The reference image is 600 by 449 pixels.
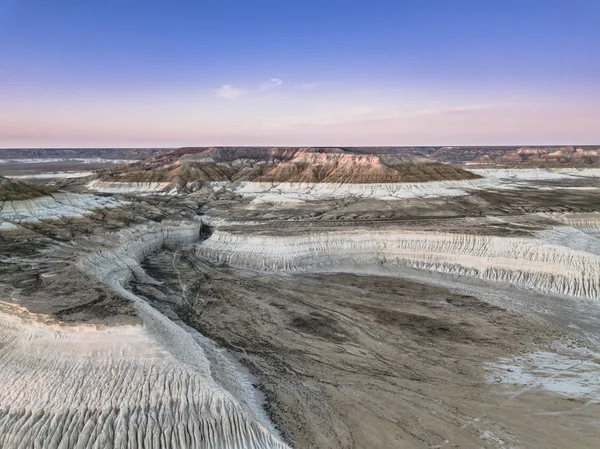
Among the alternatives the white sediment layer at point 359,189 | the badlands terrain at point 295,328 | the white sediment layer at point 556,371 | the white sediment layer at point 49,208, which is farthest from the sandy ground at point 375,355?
the white sediment layer at point 359,189

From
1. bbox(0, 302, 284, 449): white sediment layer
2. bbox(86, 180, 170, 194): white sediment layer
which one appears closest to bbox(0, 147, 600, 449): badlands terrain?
bbox(0, 302, 284, 449): white sediment layer

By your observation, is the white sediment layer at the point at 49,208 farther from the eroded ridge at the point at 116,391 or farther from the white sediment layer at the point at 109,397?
the white sediment layer at the point at 109,397

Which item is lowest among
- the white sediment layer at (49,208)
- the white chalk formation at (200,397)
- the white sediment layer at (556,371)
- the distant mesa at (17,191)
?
the white sediment layer at (556,371)

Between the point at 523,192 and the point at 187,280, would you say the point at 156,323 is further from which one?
the point at 523,192

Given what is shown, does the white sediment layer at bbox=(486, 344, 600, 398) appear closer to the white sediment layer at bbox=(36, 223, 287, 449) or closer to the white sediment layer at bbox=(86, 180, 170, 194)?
the white sediment layer at bbox=(36, 223, 287, 449)

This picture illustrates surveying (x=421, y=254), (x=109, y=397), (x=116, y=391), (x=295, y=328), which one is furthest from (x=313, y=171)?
(x=109, y=397)

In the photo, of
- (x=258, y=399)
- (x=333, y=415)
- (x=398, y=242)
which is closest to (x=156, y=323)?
(x=258, y=399)
